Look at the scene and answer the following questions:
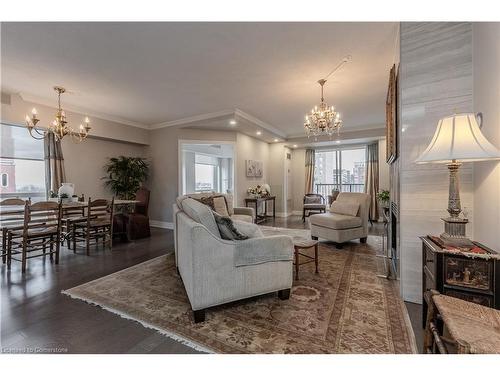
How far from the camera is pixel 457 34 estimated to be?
1959 millimetres

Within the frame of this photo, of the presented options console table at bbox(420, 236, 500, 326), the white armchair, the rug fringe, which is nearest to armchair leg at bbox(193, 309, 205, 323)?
the white armchair

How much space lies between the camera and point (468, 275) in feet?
4.79

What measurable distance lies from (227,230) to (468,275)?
172 cm

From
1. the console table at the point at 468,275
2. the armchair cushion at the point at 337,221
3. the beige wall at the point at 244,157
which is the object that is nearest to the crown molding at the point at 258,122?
the beige wall at the point at 244,157

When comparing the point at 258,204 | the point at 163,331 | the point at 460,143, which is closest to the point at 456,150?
the point at 460,143

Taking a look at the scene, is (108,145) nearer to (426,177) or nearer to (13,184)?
(13,184)

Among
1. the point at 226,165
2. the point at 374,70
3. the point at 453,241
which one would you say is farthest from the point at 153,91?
the point at 226,165

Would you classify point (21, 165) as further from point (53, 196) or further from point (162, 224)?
point (162, 224)

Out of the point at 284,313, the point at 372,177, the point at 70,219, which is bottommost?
the point at 284,313

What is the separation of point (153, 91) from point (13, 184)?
10.2 feet

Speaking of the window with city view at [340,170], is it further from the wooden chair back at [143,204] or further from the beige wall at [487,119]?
the beige wall at [487,119]

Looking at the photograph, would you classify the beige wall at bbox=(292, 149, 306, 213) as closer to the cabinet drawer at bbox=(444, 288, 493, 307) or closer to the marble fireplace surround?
the marble fireplace surround

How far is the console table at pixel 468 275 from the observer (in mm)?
1380

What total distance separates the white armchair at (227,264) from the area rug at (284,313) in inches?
6.3
